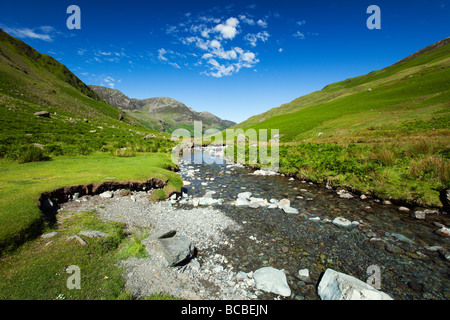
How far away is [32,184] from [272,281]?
949 centimetres

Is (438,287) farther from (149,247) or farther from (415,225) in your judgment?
(149,247)

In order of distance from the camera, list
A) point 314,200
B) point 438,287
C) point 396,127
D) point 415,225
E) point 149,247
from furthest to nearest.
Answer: point 396,127 < point 314,200 < point 415,225 < point 149,247 < point 438,287

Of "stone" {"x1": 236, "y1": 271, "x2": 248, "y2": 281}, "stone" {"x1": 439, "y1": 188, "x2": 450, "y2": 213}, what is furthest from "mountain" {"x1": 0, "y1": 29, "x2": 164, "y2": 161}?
"stone" {"x1": 439, "y1": 188, "x2": 450, "y2": 213}

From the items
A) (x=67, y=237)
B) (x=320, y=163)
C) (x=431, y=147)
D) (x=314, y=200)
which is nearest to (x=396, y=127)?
(x=431, y=147)

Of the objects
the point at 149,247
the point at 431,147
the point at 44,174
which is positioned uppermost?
the point at 431,147

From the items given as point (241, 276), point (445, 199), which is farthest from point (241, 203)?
point (445, 199)

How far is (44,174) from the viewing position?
26.8 feet

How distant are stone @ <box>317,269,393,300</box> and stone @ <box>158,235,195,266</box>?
3807 mm

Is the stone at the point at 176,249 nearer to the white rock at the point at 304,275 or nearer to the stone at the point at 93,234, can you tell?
the stone at the point at 93,234

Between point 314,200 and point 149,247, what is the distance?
9.38m

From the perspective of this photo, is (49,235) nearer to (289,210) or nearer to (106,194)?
(106,194)

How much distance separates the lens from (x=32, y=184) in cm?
669

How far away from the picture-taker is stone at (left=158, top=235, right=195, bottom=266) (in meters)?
4.91

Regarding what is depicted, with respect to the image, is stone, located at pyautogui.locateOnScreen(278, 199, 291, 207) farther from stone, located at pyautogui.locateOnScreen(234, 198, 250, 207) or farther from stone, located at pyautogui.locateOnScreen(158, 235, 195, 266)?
stone, located at pyautogui.locateOnScreen(158, 235, 195, 266)
